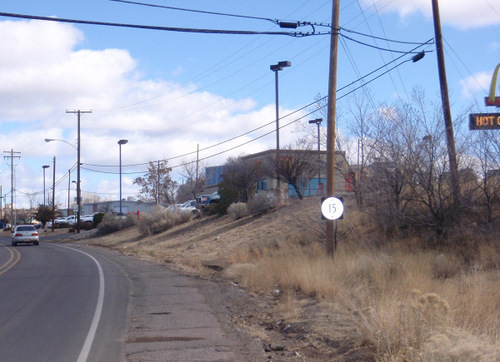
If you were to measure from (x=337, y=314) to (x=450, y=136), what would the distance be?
32.6ft

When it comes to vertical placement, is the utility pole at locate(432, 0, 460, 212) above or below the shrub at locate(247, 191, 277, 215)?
above

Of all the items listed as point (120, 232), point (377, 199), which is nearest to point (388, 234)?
point (377, 199)

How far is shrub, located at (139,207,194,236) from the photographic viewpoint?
146ft

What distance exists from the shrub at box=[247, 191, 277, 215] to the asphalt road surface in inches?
650

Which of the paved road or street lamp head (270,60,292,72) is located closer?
the paved road

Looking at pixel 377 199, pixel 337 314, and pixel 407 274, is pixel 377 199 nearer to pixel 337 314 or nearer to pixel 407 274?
pixel 407 274

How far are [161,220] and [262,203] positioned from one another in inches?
468

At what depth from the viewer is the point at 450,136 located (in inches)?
714

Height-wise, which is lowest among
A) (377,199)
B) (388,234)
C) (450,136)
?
(388,234)

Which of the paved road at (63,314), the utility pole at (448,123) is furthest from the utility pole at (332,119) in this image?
the paved road at (63,314)

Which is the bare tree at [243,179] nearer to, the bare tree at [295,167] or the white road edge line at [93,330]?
the bare tree at [295,167]

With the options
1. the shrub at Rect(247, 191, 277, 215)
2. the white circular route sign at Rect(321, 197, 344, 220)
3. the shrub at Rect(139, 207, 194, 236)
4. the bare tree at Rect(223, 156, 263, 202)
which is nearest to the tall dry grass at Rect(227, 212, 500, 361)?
the white circular route sign at Rect(321, 197, 344, 220)

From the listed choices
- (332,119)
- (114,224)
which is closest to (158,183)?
(114,224)

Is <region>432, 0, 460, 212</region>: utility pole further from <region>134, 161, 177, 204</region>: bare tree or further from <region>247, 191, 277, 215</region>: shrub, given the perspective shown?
<region>134, 161, 177, 204</region>: bare tree
